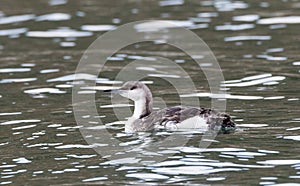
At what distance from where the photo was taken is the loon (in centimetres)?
1130


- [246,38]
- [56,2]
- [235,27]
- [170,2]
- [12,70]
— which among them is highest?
[56,2]

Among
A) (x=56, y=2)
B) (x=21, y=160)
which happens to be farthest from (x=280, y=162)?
(x=56, y=2)

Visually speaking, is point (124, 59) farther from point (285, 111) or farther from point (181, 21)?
point (285, 111)

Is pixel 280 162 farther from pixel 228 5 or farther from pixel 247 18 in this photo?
pixel 228 5

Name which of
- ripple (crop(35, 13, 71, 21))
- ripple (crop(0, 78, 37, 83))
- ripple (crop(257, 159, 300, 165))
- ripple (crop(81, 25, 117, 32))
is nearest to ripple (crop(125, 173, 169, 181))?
ripple (crop(257, 159, 300, 165))

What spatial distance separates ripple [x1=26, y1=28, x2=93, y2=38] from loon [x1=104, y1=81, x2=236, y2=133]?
7.18 meters

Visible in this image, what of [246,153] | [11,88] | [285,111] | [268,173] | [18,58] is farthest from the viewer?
[18,58]

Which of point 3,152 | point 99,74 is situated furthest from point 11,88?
point 3,152

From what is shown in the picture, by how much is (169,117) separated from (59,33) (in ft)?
28.3

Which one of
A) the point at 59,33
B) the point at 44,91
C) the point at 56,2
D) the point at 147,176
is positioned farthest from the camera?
the point at 56,2

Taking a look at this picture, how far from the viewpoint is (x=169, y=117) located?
11570mm

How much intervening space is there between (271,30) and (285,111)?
22.1 ft

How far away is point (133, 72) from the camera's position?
1623 centimetres

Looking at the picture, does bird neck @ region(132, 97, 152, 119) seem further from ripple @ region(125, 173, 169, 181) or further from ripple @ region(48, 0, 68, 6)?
ripple @ region(48, 0, 68, 6)
